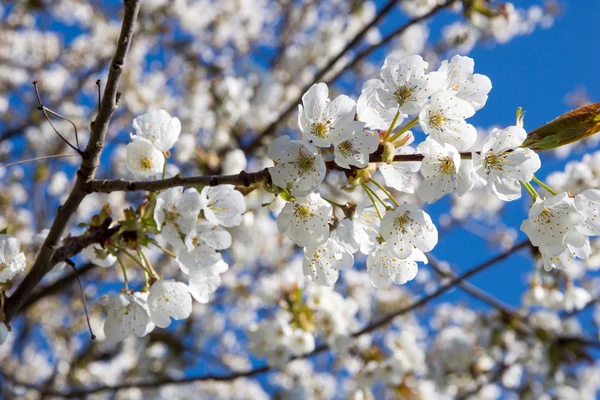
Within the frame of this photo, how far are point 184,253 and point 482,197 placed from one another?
324 inches

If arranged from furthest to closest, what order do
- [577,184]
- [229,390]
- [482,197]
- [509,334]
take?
[482,197] < [229,390] < [509,334] < [577,184]

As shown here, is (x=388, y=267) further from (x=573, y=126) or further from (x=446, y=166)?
(x=573, y=126)

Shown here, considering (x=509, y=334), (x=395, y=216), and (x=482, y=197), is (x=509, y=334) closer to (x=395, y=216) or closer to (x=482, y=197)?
(x=395, y=216)

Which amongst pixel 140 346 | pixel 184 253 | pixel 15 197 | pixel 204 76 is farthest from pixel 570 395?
pixel 15 197

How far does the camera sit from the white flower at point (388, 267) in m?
1.60

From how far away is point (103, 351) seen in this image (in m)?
5.61

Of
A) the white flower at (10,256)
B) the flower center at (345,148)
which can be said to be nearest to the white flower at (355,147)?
the flower center at (345,148)

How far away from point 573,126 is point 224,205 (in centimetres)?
99

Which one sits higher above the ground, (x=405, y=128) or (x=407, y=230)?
(x=405, y=128)

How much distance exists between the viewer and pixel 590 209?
1470 millimetres

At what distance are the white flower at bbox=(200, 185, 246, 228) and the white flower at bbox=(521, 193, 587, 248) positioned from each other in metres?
0.84

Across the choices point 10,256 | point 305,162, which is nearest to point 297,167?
point 305,162

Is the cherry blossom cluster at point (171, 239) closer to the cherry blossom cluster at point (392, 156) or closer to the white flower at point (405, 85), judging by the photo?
the cherry blossom cluster at point (392, 156)

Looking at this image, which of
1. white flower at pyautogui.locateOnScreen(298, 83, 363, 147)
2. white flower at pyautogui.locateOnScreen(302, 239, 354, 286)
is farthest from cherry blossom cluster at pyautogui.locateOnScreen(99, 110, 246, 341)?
white flower at pyautogui.locateOnScreen(298, 83, 363, 147)
